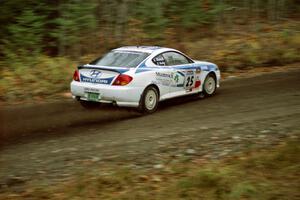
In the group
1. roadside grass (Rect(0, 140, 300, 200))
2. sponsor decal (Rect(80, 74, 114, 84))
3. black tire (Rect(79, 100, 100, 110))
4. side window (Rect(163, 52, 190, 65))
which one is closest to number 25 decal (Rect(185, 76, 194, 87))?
side window (Rect(163, 52, 190, 65))

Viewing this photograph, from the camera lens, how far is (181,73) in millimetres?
12383

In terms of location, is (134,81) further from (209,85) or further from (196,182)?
(196,182)

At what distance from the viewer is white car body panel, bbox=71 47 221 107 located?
432 inches

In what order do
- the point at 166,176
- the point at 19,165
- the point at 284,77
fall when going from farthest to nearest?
the point at 284,77 < the point at 19,165 < the point at 166,176

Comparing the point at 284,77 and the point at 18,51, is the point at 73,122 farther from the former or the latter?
the point at 284,77

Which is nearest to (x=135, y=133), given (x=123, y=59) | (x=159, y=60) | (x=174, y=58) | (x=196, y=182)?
(x=123, y=59)

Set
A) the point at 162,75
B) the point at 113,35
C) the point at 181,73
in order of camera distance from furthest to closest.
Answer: the point at 113,35 → the point at 181,73 → the point at 162,75

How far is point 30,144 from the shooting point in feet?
29.6

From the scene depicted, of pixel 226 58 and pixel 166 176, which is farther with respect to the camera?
pixel 226 58

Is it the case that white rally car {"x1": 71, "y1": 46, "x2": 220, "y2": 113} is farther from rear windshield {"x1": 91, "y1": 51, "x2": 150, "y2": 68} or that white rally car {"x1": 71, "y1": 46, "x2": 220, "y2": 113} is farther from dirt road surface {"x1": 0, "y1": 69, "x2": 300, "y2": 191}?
dirt road surface {"x1": 0, "y1": 69, "x2": 300, "y2": 191}

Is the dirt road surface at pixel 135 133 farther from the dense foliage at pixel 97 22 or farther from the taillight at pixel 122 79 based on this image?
the dense foliage at pixel 97 22

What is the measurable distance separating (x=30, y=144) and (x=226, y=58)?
11204 millimetres

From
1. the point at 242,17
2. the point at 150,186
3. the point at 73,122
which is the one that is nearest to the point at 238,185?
the point at 150,186

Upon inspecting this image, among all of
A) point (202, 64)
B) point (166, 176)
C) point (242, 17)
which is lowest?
point (166, 176)
